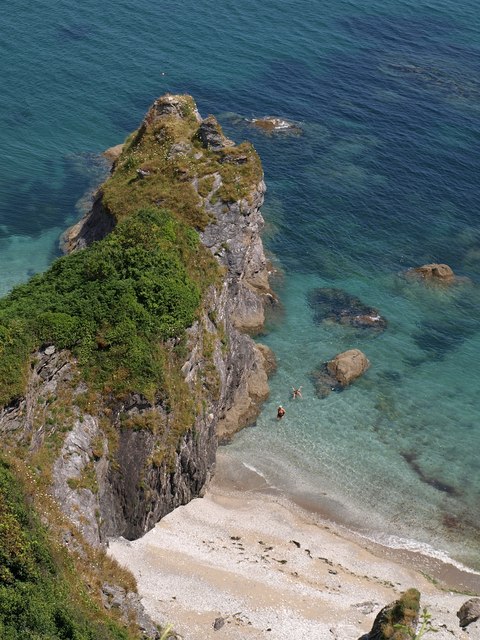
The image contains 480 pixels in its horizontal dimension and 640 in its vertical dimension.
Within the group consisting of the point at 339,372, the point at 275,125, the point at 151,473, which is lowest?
the point at 339,372

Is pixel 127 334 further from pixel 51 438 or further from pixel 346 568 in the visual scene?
pixel 346 568

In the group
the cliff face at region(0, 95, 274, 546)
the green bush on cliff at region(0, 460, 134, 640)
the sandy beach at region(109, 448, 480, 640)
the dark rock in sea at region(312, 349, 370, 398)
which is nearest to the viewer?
the green bush on cliff at region(0, 460, 134, 640)

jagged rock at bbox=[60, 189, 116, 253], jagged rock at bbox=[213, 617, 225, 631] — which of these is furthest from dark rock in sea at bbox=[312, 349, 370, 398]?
jagged rock at bbox=[213, 617, 225, 631]

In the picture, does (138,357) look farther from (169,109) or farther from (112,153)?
(112,153)

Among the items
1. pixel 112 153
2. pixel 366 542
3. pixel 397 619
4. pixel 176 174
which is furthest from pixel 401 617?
pixel 112 153

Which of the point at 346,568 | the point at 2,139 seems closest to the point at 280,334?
the point at 346,568

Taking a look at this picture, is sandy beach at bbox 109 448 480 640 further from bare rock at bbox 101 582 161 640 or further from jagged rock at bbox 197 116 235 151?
jagged rock at bbox 197 116 235 151

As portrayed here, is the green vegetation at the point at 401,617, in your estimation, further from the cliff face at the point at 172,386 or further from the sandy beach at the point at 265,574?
the cliff face at the point at 172,386

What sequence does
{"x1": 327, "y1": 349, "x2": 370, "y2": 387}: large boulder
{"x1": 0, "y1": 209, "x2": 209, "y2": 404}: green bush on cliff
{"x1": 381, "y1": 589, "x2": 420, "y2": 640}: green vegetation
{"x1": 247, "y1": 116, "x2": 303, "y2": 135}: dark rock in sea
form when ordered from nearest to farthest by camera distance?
{"x1": 381, "y1": 589, "x2": 420, "y2": 640}: green vegetation → {"x1": 0, "y1": 209, "x2": 209, "y2": 404}: green bush on cliff → {"x1": 327, "y1": 349, "x2": 370, "y2": 387}: large boulder → {"x1": 247, "y1": 116, "x2": 303, "y2": 135}: dark rock in sea
